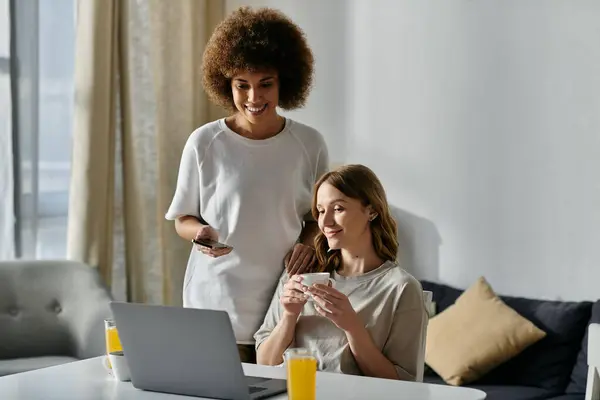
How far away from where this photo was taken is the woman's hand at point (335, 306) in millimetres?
2072

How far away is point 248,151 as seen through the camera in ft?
8.47

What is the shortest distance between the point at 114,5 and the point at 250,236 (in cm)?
174

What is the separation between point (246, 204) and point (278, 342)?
467mm

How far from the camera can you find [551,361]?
3.27 m

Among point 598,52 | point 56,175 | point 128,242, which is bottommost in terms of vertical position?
point 128,242

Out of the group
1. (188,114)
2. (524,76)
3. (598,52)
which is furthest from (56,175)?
(598,52)

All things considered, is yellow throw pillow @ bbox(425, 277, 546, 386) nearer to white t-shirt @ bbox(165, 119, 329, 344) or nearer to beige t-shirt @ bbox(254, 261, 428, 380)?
white t-shirt @ bbox(165, 119, 329, 344)

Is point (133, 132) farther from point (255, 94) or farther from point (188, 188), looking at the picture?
point (255, 94)

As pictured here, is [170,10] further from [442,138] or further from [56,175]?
[442,138]

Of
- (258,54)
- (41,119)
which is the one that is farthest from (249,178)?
(41,119)

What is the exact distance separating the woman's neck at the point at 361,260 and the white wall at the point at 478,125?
1.34 m

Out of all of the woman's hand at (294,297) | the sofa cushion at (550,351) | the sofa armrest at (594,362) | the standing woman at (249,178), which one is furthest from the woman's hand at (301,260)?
the sofa cushion at (550,351)

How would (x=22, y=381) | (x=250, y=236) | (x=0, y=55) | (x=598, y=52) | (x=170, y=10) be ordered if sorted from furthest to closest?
1. (x=170, y=10)
2. (x=0, y=55)
3. (x=598, y=52)
4. (x=250, y=236)
5. (x=22, y=381)

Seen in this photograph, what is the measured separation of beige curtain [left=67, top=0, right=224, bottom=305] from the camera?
380cm
